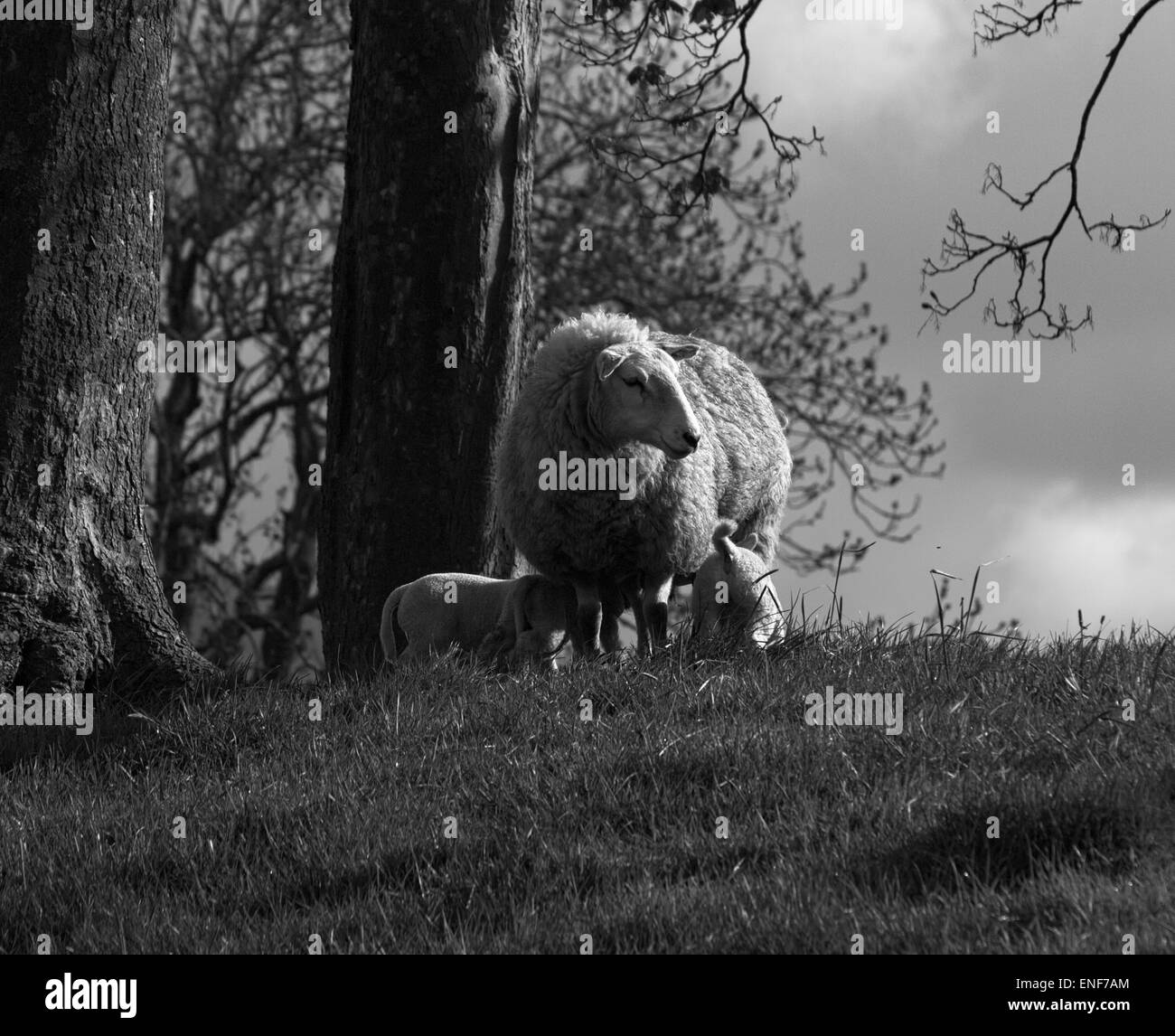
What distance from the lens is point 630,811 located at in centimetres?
554

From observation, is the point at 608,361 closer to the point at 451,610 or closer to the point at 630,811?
the point at 451,610

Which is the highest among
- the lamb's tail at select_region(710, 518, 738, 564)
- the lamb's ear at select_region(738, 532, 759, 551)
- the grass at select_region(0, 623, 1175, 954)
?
the lamb's tail at select_region(710, 518, 738, 564)

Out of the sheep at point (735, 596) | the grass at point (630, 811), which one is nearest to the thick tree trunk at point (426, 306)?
the sheep at point (735, 596)

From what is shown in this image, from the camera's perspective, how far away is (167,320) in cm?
1747

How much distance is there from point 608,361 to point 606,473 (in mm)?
588

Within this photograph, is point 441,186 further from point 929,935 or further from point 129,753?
point 929,935

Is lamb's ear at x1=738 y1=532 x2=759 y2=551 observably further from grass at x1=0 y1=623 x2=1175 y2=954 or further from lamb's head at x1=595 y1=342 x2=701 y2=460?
grass at x1=0 y1=623 x2=1175 y2=954

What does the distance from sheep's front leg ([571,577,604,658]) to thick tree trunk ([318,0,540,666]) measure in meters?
1.51

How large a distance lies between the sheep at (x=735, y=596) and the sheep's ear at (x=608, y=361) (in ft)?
3.56

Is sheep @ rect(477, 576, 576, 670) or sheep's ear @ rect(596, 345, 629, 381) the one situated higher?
sheep's ear @ rect(596, 345, 629, 381)

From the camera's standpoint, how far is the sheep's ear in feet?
24.9

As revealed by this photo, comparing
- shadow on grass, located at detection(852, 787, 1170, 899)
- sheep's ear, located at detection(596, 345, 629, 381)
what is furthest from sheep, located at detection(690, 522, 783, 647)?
shadow on grass, located at detection(852, 787, 1170, 899)

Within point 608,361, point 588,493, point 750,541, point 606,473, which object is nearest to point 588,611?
point 588,493

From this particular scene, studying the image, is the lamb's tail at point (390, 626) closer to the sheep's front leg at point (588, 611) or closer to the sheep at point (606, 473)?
the sheep at point (606, 473)
